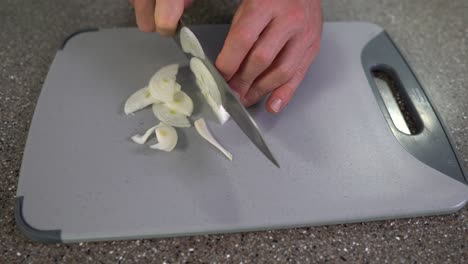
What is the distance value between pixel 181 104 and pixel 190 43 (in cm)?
13

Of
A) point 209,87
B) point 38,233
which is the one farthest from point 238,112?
point 38,233

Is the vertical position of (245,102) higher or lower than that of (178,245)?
higher

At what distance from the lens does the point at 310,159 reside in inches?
33.0

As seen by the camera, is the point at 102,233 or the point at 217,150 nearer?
the point at 102,233

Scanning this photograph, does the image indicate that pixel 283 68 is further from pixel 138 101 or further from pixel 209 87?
pixel 138 101

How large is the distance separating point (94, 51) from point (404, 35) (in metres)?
0.80

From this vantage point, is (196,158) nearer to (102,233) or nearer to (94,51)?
(102,233)

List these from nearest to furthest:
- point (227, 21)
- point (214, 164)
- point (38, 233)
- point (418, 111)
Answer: point (38, 233) < point (214, 164) < point (418, 111) < point (227, 21)

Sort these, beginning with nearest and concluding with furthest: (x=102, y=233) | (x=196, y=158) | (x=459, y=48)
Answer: (x=102, y=233) < (x=196, y=158) < (x=459, y=48)

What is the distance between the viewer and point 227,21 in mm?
1143

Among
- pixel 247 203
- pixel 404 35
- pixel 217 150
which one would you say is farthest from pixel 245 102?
pixel 404 35

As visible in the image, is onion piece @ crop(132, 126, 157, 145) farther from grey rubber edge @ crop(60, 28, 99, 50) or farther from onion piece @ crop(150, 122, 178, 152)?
grey rubber edge @ crop(60, 28, 99, 50)

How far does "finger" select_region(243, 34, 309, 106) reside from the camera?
84cm

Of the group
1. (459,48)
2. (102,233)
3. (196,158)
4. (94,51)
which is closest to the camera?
(102,233)
